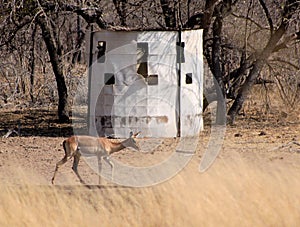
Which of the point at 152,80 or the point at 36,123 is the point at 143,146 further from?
the point at 36,123

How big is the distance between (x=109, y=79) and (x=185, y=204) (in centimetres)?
694

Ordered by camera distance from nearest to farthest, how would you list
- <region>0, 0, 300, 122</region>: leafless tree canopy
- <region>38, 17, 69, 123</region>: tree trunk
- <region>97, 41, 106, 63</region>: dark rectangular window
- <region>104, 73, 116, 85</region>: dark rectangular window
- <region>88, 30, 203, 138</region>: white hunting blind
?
<region>88, 30, 203, 138</region>: white hunting blind
<region>104, 73, 116, 85</region>: dark rectangular window
<region>97, 41, 106, 63</region>: dark rectangular window
<region>0, 0, 300, 122</region>: leafless tree canopy
<region>38, 17, 69, 123</region>: tree trunk

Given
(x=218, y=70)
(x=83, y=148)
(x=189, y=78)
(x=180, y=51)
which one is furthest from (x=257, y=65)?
(x=83, y=148)

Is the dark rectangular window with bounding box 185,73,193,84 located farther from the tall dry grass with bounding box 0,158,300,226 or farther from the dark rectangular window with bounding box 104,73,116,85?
the tall dry grass with bounding box 0,158,300,226

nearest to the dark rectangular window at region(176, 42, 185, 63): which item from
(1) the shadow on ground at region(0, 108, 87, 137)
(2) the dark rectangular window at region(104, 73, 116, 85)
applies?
(2) the dark rectangular window at region(104, 73, 116, 85)

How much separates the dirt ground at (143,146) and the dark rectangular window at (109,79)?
124 cm

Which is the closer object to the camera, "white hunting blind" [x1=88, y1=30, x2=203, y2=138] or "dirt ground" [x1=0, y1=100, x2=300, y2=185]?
"dirt ground" [x1=0, y1=100, x2=300, y2=185]

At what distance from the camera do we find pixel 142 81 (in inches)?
534

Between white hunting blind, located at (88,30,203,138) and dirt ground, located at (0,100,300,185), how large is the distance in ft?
1.48

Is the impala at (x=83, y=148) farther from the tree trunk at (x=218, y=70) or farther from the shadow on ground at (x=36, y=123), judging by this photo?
the tree trunk at (x=218, y=70)

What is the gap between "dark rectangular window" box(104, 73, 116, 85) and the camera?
13664 mm

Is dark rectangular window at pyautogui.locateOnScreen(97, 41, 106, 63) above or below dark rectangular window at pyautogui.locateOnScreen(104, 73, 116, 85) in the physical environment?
above

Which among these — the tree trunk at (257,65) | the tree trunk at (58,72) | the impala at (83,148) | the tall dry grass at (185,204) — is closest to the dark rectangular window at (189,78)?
the tree trunk at (257,65)

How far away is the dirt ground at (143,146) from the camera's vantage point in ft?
35.2
